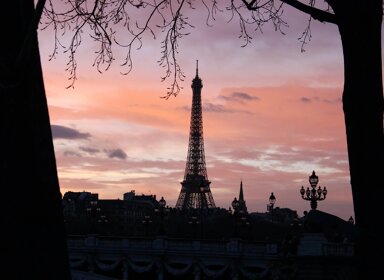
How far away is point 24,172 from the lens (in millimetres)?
5789

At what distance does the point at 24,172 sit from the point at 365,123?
3131mm

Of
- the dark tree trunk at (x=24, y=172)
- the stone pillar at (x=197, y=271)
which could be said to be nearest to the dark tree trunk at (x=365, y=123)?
the dark tree trunk at (x=24, y=172)

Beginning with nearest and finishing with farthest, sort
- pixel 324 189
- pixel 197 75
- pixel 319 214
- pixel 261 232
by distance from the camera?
pixel 319 214, pixel 324 189, pixel 261 232, pixel 197 75

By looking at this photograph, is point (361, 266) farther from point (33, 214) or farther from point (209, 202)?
point (209, 202)

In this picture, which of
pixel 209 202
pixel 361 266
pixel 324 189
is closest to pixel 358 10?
pixel 361 266

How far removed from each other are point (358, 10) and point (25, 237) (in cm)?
362

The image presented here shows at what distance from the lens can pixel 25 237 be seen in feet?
18.8

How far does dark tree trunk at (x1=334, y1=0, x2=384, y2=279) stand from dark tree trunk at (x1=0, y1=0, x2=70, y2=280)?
2757mm

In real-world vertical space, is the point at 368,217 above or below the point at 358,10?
below

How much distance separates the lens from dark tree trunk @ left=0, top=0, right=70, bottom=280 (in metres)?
5.67

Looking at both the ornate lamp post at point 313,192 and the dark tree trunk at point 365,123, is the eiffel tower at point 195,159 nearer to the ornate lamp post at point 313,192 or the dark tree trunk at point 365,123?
the ornate lamp post at point 313,192

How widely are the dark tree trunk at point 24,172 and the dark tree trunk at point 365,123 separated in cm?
276

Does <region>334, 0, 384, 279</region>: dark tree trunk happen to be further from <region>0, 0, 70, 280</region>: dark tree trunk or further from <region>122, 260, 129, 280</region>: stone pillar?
<region>122, 260, 129, 280</region>: stone pillar

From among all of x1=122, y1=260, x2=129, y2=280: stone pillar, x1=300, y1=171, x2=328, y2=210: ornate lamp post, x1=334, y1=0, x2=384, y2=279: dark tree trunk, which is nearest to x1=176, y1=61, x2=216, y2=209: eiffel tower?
x1=122, y1=260, x2=129, y2=280: stone pillar
